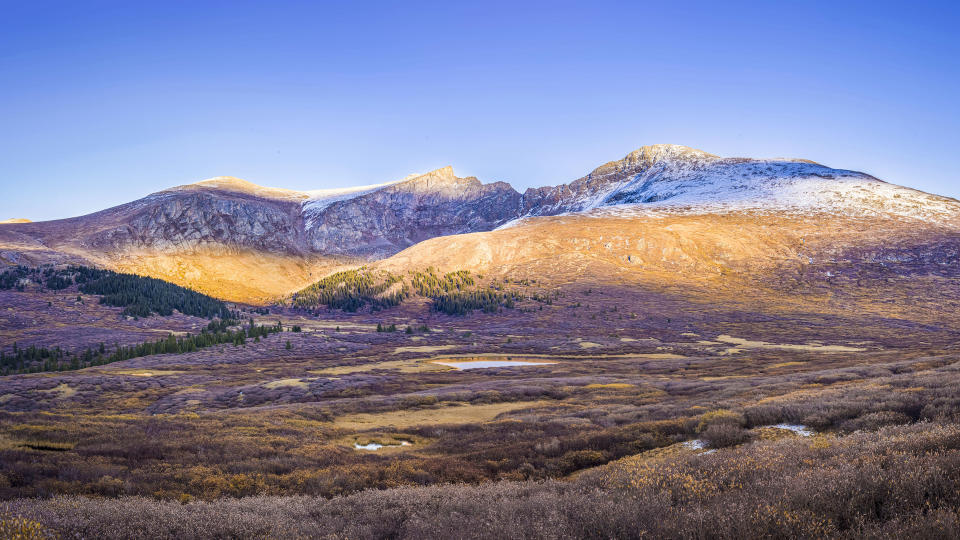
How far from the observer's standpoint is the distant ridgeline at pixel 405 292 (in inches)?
5132

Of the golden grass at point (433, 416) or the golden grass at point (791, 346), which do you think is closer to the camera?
the golden grass at point (433, 416)

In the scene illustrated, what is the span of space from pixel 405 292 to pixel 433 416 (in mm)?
118546

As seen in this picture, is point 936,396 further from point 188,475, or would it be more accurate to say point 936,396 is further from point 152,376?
point 152,376

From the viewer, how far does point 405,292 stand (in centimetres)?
14638

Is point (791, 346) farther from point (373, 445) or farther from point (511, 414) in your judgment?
point (373, 445)

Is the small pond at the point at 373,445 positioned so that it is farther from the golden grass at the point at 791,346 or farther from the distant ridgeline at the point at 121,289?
the distant ridgeline at the point at 121,289

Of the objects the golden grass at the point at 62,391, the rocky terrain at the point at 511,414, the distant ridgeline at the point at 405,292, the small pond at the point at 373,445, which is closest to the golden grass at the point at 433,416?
the rocky terrain at the point at 511,414

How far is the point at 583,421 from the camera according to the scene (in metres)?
21.1

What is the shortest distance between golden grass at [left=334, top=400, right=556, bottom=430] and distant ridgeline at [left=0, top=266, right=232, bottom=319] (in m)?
99.7

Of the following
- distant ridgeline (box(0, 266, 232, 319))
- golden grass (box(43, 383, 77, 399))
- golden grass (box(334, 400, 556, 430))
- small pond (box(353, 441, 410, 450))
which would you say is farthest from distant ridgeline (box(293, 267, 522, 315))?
small pond (box(353, 441, 410, 450))

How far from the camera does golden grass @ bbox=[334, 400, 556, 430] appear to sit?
2672cm

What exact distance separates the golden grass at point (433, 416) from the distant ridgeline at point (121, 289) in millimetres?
99735

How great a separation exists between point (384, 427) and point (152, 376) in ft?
128

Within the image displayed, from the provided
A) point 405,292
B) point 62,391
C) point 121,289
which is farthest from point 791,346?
point 121,289
